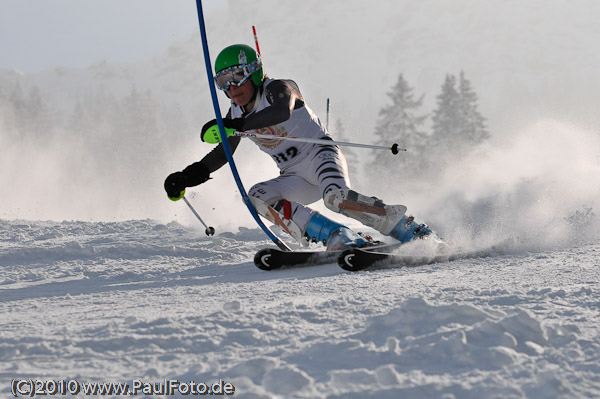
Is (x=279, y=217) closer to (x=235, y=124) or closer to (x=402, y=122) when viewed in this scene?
(x=235, y=124)

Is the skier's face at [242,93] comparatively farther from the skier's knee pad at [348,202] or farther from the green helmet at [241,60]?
the skier's knee pad at [348,202]

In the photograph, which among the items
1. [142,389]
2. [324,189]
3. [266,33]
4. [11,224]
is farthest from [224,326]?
[266,33]

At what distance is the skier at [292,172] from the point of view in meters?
4.26

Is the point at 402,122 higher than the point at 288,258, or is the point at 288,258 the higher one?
the point at 402,122

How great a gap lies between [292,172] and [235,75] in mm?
914

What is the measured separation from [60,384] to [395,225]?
3.22 metres

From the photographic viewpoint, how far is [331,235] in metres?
4.28

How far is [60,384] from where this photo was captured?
1.58 metres

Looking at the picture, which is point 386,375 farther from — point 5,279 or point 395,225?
point 5,279

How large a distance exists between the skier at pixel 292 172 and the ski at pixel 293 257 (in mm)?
88

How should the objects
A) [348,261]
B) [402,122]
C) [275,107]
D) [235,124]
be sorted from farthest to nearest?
1. [402,122]
2. [275,107]
3. [235,124]
4. [348,261]

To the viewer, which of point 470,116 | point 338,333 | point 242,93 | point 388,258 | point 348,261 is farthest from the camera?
point 470,116

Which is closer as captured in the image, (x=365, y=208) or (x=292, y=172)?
(x=365, y=208)

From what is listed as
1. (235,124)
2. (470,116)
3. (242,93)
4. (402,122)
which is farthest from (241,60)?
(470,116)
